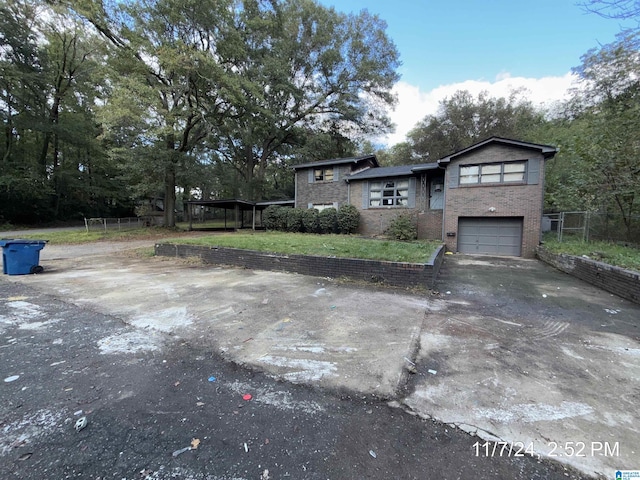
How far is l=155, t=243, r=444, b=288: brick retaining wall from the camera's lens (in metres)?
5.59

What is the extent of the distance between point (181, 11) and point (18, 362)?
63.1ft

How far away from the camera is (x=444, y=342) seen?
10.7 ft

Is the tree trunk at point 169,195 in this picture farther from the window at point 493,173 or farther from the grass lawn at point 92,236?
the window at point 493,173

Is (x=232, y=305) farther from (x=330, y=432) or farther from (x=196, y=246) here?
(x=196, y=246)

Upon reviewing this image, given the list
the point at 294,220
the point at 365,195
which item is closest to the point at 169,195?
the point at 294,220

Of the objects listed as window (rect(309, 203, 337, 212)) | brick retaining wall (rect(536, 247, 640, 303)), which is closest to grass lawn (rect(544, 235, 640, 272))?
brick retaining wall (rect(536, 247, 640, 303))

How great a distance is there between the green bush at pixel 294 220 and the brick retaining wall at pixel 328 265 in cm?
838

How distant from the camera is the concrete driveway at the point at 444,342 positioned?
1.99 meters

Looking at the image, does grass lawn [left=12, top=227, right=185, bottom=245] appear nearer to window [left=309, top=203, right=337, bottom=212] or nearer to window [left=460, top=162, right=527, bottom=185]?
window [left=309, top=203, right=337, bottom=212]

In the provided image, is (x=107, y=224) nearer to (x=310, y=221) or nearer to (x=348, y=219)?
(x=310, y=221)

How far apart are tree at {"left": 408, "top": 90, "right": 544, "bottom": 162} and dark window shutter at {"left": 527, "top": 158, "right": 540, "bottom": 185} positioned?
12.7m

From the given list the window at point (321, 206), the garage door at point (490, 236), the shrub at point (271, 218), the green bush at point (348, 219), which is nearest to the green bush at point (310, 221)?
the window at point (321, 206)

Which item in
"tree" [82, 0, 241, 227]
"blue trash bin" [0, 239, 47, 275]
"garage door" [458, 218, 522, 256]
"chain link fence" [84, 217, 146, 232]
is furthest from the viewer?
"chain link fence" [84, 217, 146, 232]

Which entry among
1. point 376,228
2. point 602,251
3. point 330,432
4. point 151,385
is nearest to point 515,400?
point 330,432
